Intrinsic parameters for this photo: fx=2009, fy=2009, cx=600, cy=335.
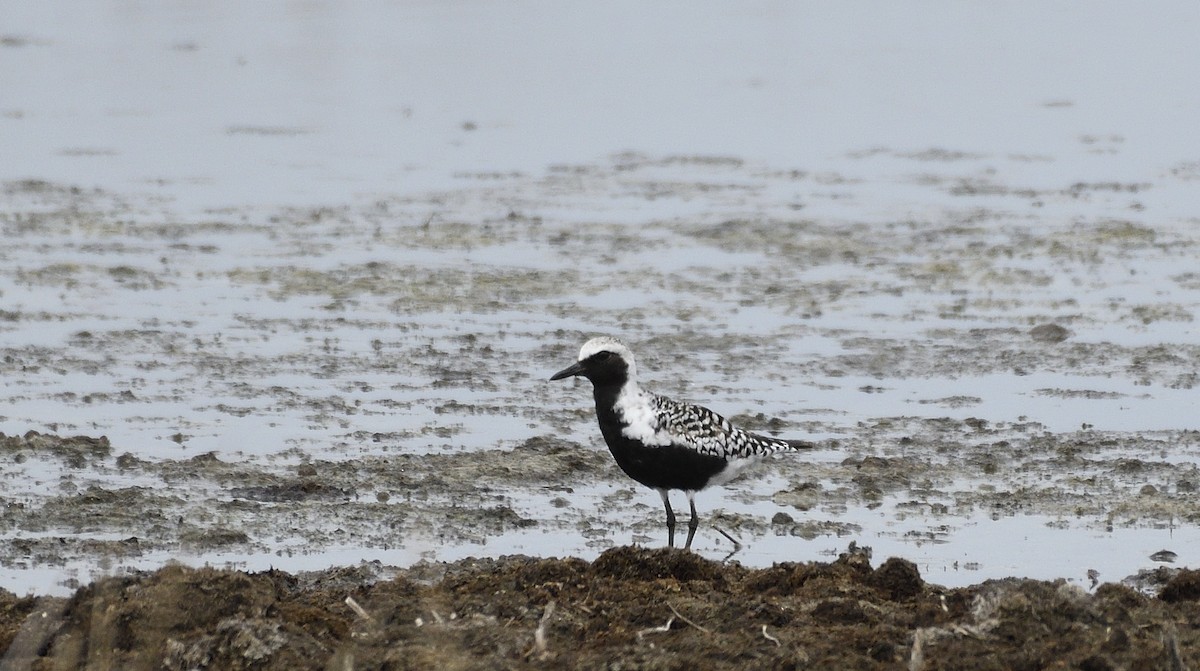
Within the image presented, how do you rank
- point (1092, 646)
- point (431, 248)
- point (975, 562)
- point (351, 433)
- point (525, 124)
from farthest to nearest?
point (525, 124)
point (431, 248)
point (351, 433)
point (975, 562)
point (1092, 646)

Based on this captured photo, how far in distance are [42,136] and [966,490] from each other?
1349cm

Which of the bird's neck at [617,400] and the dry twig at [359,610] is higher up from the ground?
the bird's neck at [617,400]

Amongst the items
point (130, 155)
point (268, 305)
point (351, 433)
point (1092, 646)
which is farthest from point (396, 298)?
point (1092, 646)

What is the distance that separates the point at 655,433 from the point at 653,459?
114 mm

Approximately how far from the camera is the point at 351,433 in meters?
10.5

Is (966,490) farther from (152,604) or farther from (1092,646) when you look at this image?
(152,604)

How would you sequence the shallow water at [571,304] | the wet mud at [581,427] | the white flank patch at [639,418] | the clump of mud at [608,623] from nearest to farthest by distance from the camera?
the clump of mud at [608,623]
the wet mud at [581,427]
the white flank patch at [639,418]
the shallow water at [571,304]

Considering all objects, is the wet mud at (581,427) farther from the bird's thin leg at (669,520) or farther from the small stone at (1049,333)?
the bird's thin leg at (669,520)

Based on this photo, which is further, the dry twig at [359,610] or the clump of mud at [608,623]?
the dry twig at [359,610]

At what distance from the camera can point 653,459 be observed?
8.72 metres

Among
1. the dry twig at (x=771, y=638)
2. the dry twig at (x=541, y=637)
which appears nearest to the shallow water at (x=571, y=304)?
the dry twig at (x=541, y=637)

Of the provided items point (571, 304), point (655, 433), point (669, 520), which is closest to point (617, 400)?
point (655, 433)

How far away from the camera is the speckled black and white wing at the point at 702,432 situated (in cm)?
875

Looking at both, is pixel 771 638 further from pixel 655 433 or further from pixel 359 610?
pixel 655 433
